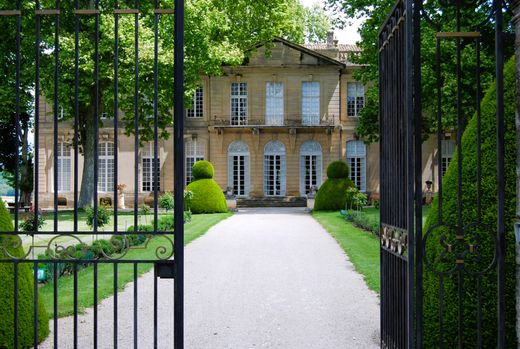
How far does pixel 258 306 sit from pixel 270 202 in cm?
2080

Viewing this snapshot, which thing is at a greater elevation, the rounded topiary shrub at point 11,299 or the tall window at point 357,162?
the tall window at point 357,162

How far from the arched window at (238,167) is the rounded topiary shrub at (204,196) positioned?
6197 mm

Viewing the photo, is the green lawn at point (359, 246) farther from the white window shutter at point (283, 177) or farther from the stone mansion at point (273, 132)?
the stone mansion at point (273, 132)

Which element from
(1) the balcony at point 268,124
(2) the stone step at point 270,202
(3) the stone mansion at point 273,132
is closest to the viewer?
(2) the stone step at point 270,202

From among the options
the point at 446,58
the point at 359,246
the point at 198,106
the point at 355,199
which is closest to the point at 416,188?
the point at 359,246

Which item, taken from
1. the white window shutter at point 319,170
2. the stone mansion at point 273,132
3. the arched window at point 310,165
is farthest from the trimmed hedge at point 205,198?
the white window shutter at point 319,170

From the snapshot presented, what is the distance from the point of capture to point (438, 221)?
3.33m

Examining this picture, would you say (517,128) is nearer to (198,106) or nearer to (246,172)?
(246,172)

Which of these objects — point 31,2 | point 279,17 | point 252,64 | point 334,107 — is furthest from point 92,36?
point 334,107

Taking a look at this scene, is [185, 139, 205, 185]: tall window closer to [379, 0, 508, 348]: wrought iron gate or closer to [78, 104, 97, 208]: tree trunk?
[78, 104, 97, 208]: tree trunk

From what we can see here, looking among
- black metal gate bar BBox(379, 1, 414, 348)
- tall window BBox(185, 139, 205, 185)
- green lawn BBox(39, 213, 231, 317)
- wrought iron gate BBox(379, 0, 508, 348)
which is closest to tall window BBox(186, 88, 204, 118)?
tall window BBox(185, 139, 205, 185)

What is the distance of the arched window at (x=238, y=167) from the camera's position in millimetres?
27766

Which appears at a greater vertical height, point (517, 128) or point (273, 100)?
point (273, 100)

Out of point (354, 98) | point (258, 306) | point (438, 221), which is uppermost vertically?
point (354, 98)
